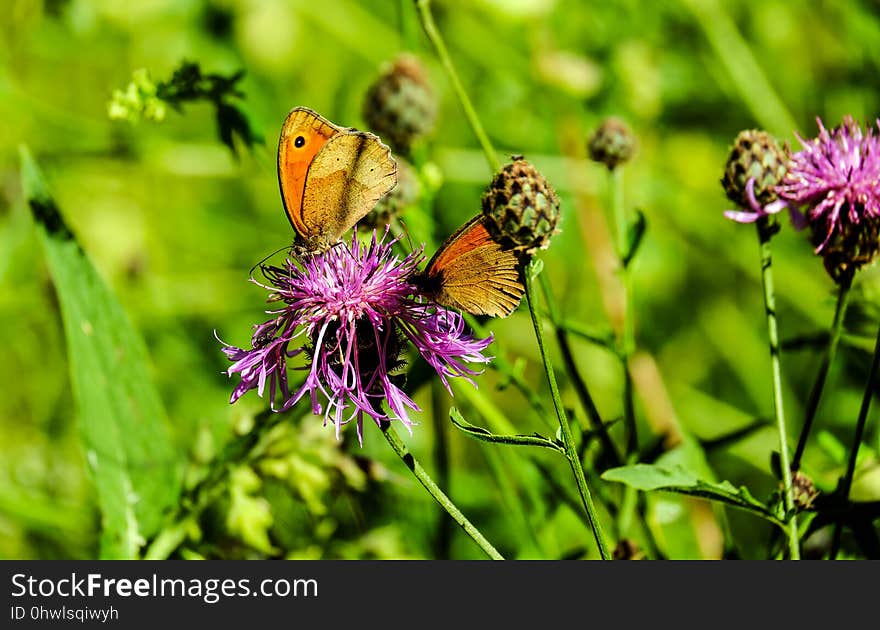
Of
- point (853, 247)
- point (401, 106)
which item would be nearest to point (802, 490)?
point (853, 247)

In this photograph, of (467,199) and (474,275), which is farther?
(467,199)

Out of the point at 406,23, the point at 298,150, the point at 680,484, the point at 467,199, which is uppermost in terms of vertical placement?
the point at 467,199

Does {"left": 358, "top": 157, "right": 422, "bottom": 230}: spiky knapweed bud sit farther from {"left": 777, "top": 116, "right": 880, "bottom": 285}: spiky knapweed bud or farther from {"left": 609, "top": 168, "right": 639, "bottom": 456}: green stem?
{"left": 777, "top": 116, "right": 880, "bottom": 285}: spiky knapweed bud

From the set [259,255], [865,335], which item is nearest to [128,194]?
[259,255]

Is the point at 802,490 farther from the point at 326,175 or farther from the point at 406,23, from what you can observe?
the point at 406,23

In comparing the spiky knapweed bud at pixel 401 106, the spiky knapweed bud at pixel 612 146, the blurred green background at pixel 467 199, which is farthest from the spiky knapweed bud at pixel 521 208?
the blurred green background at pixel 467 199

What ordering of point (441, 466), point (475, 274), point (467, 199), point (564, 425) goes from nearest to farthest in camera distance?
point (564, 425) < point (475, 274) < point (441, 466) < point (467, 199)

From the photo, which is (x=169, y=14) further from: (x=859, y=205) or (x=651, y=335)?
(x=859, y=205)
